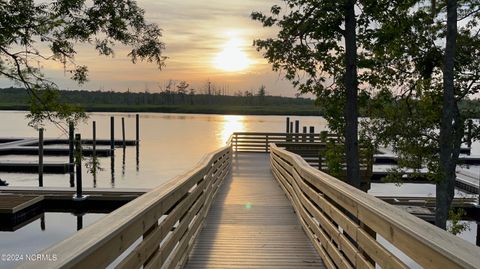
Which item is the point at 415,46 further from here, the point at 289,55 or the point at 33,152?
the point at 33,152

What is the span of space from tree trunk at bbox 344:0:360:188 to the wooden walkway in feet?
8.47

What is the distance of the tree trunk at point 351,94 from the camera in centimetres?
1288

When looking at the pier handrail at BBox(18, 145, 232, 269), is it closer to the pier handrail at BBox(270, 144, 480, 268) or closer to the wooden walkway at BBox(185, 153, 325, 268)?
the wooden walkway at BBox(185, 153, 325, 268)

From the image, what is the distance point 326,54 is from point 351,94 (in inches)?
67.0

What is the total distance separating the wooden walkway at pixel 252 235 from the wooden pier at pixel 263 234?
0.04ft

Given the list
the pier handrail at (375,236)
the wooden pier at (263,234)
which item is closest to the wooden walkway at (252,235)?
the wooden pier at (263,234)

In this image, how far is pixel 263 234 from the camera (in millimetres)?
6961

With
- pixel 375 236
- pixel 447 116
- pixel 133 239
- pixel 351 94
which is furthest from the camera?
pixel 351 94

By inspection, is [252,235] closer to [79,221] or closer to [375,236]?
[375,236]

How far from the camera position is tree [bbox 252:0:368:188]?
42.5 feet

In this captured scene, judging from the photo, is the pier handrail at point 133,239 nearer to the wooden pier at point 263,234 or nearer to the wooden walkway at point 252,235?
the wooden pier at point 263,234

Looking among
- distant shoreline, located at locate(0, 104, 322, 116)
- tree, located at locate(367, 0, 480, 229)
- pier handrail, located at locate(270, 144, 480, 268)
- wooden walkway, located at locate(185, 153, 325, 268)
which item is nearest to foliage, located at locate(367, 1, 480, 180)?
tree, located at locate(367, 0, 480, 229)

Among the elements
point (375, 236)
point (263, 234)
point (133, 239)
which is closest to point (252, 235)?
point (263, 234)

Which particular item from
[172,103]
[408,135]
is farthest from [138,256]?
[172,103]
